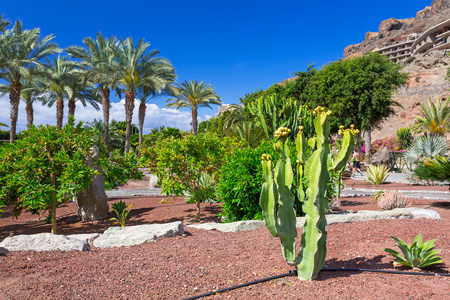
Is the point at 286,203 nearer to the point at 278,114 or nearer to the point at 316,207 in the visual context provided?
the point at 316,207

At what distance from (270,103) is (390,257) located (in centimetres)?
500

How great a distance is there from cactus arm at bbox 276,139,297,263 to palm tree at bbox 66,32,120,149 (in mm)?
21367

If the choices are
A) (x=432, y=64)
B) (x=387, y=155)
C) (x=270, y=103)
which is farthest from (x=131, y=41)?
(x=432, y=64)

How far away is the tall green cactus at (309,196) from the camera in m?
2.73

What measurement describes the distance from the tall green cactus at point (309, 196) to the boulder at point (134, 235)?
213cm

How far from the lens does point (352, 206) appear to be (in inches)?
295

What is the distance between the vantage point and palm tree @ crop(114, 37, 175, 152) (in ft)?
73.0

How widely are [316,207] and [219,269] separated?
1198 mm

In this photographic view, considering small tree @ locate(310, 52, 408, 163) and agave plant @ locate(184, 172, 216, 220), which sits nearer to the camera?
agave plant @ locate(184, 172, 216, 220)

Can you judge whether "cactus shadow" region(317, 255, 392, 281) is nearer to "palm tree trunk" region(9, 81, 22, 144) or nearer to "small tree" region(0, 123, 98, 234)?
"small tree" region(0, 123, 98, 234)

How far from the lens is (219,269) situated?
10.4 ft

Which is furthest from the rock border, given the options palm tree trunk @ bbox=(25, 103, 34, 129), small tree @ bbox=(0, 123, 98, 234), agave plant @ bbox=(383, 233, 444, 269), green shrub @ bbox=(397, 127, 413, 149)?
green shrub @ bbox=(397, 127, 413, 149)

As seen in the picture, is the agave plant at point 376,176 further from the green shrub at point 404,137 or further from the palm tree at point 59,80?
the green shrub at point 404,137

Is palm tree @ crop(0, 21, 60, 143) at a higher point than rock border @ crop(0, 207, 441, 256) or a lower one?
higher
